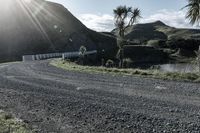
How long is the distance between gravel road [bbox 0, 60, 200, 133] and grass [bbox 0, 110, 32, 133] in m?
0.35

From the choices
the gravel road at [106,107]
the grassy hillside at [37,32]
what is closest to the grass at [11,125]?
the gravel road at [106,107]

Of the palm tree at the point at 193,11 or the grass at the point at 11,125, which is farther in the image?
the palm tree at the point at 193,11

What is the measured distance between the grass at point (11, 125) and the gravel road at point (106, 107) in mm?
352

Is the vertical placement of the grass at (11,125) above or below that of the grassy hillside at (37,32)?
below

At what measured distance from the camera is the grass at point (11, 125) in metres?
9.39

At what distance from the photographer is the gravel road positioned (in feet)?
32.1

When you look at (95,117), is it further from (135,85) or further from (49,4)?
(49,4)

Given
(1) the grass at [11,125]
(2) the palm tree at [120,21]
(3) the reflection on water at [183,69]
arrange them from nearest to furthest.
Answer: (1) the grass at [11,125]
(3) the reflection on water at [183,69]
(2) the palm tree at [120,21]

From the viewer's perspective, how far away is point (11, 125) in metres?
10.0

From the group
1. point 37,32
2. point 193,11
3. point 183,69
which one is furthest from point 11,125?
point 37,32

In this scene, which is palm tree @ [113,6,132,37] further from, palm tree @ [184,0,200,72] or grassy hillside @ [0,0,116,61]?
grassy hillside @ [0,0,116,61]

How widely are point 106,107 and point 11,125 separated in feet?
12.3

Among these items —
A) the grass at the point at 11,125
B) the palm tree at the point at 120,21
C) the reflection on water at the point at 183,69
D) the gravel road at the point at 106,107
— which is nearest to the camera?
the grass at the point at 11,125

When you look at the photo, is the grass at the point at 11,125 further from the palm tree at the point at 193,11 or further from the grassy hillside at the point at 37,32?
the grassy hillside at the point at 37,32
